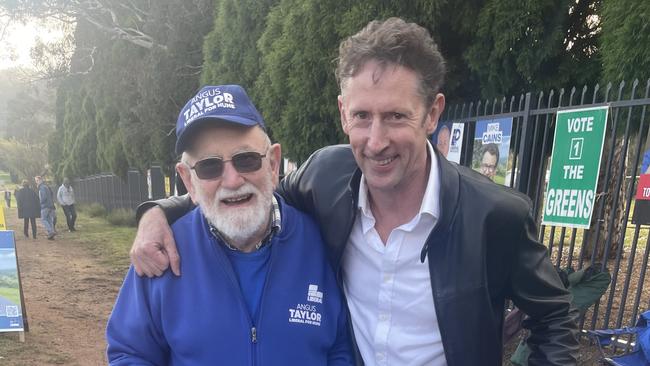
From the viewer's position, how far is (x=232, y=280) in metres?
1.89

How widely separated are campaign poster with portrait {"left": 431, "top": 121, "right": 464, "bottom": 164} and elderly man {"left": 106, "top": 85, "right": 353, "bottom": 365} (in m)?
3.69

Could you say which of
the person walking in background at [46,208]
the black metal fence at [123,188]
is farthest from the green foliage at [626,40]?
the person walking in background at [46,208]

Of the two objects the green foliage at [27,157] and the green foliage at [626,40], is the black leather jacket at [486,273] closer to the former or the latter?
the green foliage at [626,40]

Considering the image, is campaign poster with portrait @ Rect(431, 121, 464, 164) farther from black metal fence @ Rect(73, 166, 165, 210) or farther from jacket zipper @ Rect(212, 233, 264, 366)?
black metal fence @ Rect(73, 166, 165, 210)

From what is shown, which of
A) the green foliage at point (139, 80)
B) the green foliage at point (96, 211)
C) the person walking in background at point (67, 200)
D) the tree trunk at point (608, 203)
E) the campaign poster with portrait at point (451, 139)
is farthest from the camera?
the green foliage at point (96, 211)

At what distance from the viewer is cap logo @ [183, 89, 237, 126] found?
1.96 meters

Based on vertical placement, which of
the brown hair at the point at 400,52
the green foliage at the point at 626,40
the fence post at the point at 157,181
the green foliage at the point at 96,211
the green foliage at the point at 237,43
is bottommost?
the green foliage at the point at 96,211

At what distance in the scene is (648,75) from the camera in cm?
352

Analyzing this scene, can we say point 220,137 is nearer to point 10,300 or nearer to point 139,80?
point 10,300

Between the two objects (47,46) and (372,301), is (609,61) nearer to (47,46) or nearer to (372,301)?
(372,301)

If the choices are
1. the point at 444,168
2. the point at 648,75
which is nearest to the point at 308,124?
the point at 648,75

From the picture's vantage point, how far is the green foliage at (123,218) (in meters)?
21.1

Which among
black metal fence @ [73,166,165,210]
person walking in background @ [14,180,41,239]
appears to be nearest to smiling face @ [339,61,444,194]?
black metal fence @ [73,166,165,210]

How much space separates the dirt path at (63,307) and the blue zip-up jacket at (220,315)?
4.92 m
